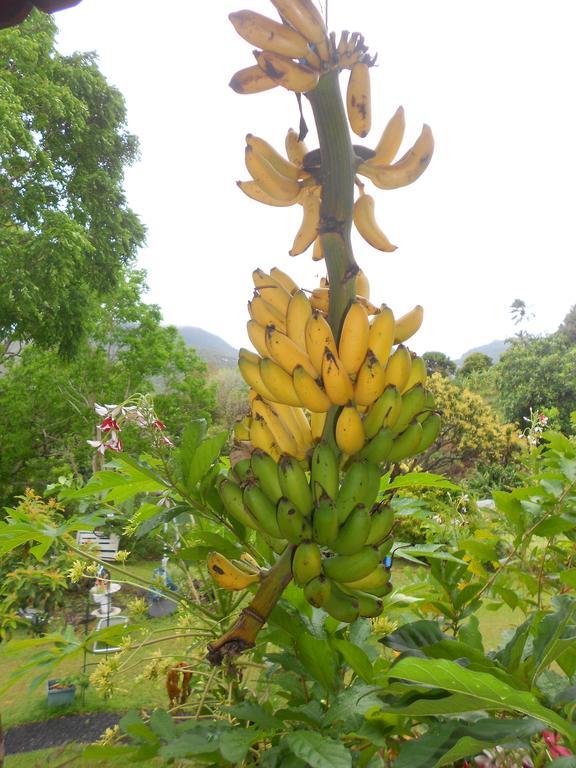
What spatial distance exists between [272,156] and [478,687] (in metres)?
0.62

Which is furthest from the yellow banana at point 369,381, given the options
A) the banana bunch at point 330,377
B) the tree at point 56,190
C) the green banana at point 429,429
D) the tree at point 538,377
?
the tree at point 538,377

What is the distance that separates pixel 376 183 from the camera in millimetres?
715

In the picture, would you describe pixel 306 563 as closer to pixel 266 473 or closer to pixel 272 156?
pixel 266 473

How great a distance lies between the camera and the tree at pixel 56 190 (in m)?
8.45

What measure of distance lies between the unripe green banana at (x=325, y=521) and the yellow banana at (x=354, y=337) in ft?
0.53

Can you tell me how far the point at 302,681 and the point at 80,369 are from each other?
11.5 meters

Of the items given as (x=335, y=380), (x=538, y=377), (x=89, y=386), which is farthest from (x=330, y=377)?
(x=538, y=377)

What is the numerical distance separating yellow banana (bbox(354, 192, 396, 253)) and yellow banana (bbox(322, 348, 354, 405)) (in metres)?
0.21

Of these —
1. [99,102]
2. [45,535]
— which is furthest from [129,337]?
[45,535]

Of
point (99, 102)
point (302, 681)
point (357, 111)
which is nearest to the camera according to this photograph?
point (357, 111)

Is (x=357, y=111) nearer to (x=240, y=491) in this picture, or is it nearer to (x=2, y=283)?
(x=240, y=491)

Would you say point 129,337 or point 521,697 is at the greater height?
point 129,337

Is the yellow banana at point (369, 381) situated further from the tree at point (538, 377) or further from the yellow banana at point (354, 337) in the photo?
the tree at point (538, 377)

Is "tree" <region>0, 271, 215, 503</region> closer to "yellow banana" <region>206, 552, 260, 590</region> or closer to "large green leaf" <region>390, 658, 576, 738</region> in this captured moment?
"yellow banana" <region>206, 552, 260, 590</region>
